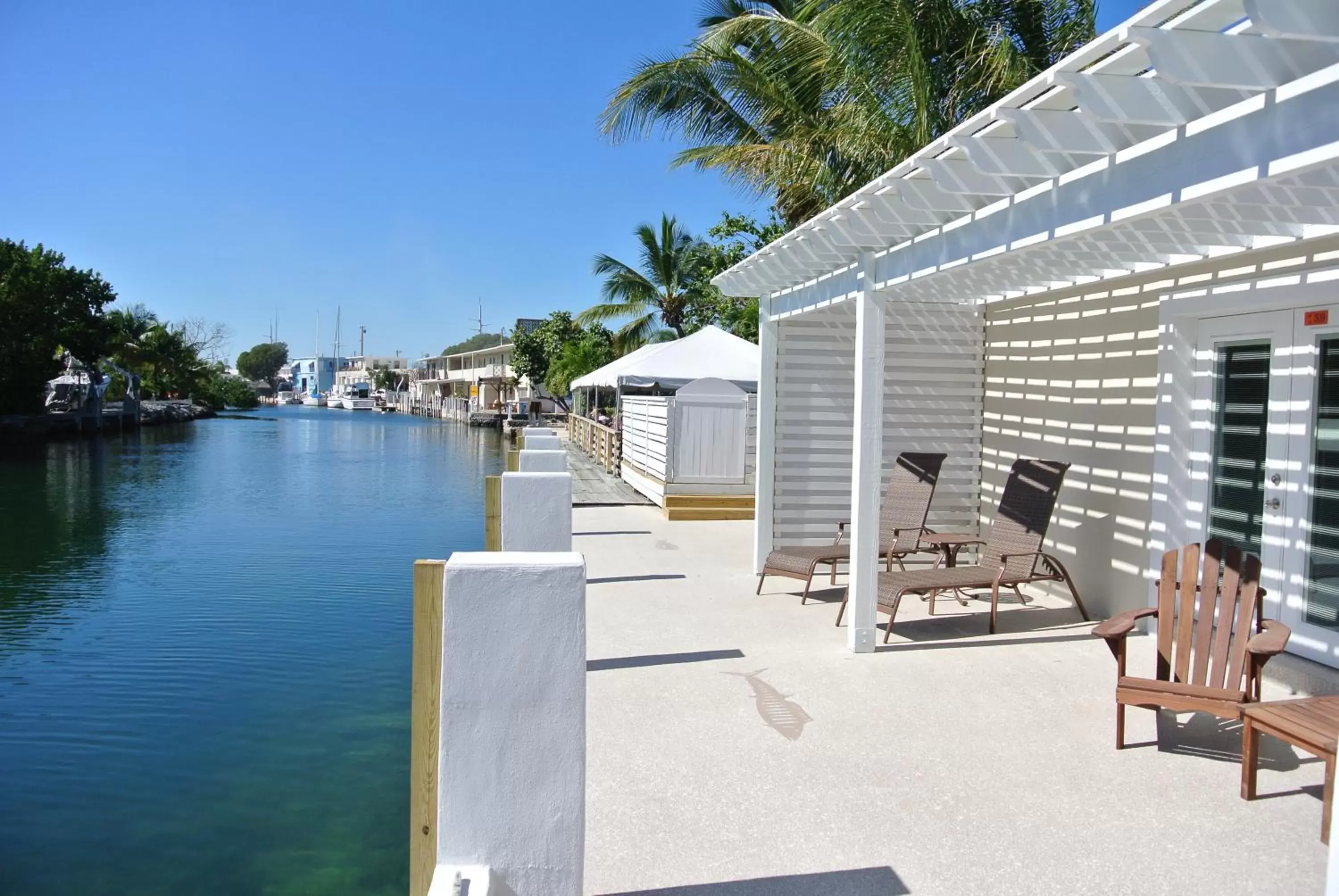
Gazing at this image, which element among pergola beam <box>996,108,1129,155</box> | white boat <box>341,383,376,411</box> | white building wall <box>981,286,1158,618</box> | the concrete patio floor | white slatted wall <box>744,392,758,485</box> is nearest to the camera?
the concrete patio floor

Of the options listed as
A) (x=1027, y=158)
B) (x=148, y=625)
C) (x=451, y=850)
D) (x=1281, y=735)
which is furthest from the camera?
(x=148, y=625)

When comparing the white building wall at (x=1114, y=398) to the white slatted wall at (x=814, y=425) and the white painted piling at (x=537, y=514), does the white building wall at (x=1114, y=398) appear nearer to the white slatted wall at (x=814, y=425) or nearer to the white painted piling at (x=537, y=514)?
the white slatted wall at (x=814, y=425)

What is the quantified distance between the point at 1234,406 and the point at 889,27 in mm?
7492

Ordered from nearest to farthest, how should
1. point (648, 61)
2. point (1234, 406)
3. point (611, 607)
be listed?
point (1234, 406) < point (611, 607) < point (648, 61)

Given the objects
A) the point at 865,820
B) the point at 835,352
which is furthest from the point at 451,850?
the point at 835,352

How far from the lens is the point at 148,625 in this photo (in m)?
9.33

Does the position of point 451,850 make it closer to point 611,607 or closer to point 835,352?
point 611,607

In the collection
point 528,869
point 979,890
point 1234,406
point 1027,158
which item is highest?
point 1027,158

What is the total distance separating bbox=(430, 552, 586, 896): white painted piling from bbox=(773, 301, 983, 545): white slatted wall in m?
5.96

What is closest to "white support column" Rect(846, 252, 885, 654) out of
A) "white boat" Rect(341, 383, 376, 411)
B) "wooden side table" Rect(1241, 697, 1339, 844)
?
"wooden side table" Rect(1241, 697, 1339, 844)

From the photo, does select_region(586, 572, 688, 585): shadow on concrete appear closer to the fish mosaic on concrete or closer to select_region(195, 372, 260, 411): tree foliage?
the fish mosaic on concrete

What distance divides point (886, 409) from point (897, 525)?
1103 mm

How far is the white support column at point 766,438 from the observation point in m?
8.36

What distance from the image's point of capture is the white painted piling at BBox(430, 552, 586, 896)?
2.60m
